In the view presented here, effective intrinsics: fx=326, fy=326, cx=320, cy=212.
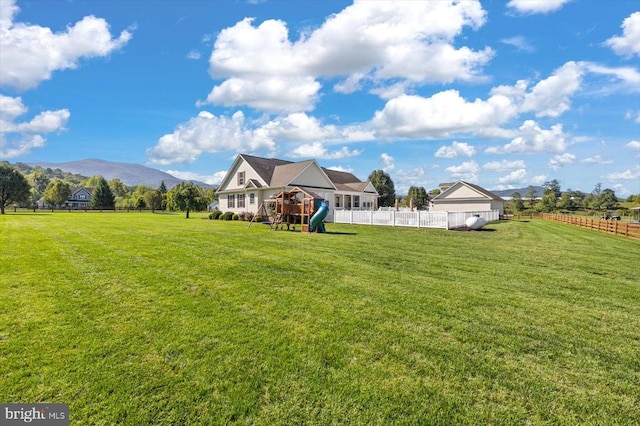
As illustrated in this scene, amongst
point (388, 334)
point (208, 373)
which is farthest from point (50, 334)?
point (388, 334)

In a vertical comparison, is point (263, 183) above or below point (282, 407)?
above

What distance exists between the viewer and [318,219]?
16.6 metres

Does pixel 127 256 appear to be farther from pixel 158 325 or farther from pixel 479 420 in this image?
pixel 479 420

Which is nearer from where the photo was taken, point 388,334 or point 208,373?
point 208,373

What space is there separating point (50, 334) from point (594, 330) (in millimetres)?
7029

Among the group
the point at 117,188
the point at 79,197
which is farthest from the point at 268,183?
the point at 117,188

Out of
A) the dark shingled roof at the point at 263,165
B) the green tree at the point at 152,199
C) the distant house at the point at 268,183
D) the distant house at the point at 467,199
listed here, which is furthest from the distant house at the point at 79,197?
the distant house at the point at 467,199

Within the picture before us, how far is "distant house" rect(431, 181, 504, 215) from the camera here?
39.0 m

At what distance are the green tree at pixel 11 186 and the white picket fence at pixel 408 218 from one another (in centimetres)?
4864

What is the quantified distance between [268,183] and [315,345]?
2633 cm

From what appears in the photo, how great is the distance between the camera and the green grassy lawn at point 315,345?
9.21 feet

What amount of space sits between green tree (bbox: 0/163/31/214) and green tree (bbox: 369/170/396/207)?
175 feet

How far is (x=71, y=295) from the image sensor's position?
5.30 metres

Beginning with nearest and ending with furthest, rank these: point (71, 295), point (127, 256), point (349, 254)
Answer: point (71, 295) → point (127, 256) → point (349, 254)
